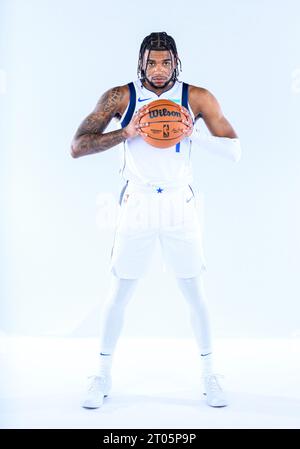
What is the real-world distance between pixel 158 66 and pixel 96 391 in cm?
147

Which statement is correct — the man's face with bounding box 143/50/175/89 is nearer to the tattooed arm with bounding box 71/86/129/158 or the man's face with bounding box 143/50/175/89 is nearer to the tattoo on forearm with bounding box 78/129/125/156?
the tattooed arm with bounding box 71/86/129/158

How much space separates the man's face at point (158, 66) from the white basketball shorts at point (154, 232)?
0.48 metres

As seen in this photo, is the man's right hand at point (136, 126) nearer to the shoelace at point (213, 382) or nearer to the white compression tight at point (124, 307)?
the white compression tight at point (124, 307)

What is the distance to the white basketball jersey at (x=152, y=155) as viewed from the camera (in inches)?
103

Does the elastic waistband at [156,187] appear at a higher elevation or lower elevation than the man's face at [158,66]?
lower

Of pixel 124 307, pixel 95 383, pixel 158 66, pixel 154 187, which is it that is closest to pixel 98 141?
pixel 154 187

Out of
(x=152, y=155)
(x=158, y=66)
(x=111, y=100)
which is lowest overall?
(x=152, y=155)

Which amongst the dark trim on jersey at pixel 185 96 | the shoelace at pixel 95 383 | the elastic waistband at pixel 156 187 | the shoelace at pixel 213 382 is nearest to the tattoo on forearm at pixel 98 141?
the elastic waistband at pixel 156 187

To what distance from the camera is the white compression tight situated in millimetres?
2666

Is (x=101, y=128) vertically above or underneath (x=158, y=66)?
underneath

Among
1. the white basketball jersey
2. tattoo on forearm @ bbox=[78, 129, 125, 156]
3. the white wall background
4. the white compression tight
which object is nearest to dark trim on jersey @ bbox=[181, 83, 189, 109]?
the white basketball jersey

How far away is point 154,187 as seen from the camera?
2625 mm

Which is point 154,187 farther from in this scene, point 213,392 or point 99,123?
point 213,392

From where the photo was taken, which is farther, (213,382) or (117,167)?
(117,167)
